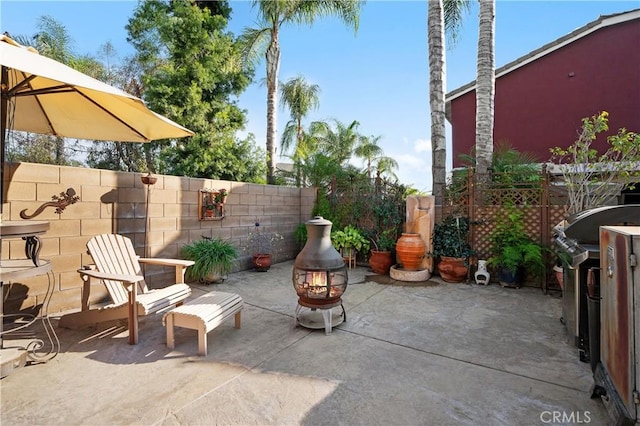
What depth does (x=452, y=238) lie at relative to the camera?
552 centimetres

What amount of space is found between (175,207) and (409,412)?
430cm

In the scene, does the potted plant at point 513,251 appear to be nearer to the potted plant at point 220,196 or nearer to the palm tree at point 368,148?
the potted plant at point 220,196

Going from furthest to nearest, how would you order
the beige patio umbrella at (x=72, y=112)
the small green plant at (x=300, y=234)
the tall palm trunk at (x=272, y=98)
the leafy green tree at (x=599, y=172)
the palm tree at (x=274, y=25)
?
the tall palm trunk at (x=272, y=98)
the palm tree at (x=274, y=25)
the small green plant at (x=300, y=234)
the leafy green tree at (x=599, y=172)
the beige patio umbrella at (x=72, y=112)

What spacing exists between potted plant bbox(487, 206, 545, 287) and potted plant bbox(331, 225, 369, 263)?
7.65 feet

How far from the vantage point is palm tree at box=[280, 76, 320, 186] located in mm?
15727

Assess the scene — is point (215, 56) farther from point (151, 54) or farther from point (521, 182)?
point (521, 182)

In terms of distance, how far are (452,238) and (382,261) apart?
1.33m

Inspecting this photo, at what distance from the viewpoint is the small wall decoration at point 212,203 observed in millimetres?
5215

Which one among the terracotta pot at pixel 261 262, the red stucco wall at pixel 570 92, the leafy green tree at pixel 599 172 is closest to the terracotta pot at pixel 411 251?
the leafy green tree at pixel 599 172

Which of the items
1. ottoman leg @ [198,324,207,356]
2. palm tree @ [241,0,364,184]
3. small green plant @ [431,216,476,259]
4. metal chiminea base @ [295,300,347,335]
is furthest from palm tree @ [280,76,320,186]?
ottoman leg @ [198,324,207,356]

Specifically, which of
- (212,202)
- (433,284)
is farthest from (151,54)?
(433,284)

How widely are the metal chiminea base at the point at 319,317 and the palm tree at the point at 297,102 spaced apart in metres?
12.9

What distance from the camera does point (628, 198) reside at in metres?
7.73

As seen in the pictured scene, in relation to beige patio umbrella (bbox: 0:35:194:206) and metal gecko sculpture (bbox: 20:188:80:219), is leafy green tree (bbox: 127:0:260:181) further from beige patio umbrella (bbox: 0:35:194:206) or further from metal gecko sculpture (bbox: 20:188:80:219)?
metal gecko sculpture (bbox: 20:188:80:219)
